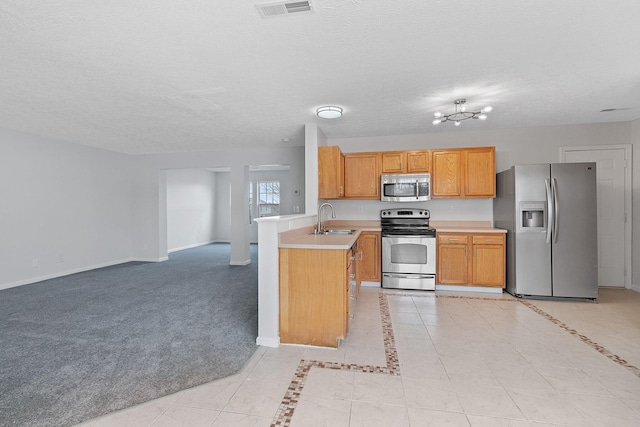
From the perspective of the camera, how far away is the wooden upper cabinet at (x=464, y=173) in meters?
4.24

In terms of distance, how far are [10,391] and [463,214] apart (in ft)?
17.3

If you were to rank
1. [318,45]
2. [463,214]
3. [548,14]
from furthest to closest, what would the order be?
[463,214] → [318,45] → [548,14]

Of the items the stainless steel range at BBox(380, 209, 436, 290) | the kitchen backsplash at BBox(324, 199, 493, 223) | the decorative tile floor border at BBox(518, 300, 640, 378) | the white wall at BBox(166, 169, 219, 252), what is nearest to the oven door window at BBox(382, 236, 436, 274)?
the stainless steel range at BBox(380, 209, 436, 290)

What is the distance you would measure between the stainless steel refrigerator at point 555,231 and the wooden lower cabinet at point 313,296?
2747 mm

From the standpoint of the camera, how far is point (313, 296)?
250cm

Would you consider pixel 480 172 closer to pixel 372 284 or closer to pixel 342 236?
pixel 372 284

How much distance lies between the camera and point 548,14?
1836 mm

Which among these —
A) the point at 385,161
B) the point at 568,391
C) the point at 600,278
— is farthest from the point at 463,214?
the point at 568,391

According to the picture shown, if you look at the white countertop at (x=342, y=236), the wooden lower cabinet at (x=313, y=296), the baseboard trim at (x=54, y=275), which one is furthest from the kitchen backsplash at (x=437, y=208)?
the baseboard trim at (x=54, y=275)

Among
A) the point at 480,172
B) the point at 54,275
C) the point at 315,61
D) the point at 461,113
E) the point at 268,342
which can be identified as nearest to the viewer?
the point at 315,61

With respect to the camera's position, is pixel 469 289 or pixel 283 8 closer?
pixel 283 8

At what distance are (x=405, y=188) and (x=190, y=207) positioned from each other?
678cm

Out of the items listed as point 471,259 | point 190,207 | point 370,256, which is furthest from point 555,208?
point 190,207

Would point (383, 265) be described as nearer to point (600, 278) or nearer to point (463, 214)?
point (463, 214)
